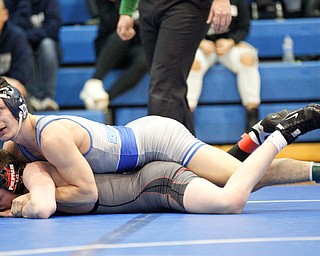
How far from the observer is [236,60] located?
630 cm

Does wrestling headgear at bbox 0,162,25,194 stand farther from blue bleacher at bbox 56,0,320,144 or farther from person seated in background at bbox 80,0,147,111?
blue bleacher at bbox 56,0,320,144

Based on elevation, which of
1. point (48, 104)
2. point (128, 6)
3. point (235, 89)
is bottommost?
point (48, 104)

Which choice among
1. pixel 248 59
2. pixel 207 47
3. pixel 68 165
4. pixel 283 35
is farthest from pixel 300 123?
pixel 283 35

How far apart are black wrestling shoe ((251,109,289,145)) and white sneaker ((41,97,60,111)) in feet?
9.07

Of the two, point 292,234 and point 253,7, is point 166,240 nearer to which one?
point 292,234

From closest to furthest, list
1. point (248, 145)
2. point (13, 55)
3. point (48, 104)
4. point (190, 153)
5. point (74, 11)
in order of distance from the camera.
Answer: point (190, 153), point (248, 145), point (13, 55), point (48, 104), point (74, 11)

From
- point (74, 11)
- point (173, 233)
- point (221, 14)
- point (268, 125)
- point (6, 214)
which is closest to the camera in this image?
point (173, 233)

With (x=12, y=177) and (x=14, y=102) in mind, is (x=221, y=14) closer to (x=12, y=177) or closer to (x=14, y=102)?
(x=14, y=102)

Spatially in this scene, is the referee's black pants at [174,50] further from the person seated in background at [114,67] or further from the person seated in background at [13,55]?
the person seated in background at [114,67]

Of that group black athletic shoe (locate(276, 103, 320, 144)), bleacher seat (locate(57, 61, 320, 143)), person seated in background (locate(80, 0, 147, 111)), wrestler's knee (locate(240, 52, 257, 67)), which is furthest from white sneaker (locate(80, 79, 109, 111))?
black athletic shoe (locate(276, 103, 320, 144))

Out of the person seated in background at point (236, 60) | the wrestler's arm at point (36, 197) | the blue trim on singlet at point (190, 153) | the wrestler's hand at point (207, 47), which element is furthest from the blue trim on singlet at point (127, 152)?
the wrestler's hand at point (207, 47)

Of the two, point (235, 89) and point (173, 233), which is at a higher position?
point (173, 233)

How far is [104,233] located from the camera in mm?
2990

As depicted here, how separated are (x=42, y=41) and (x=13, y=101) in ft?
10.8
